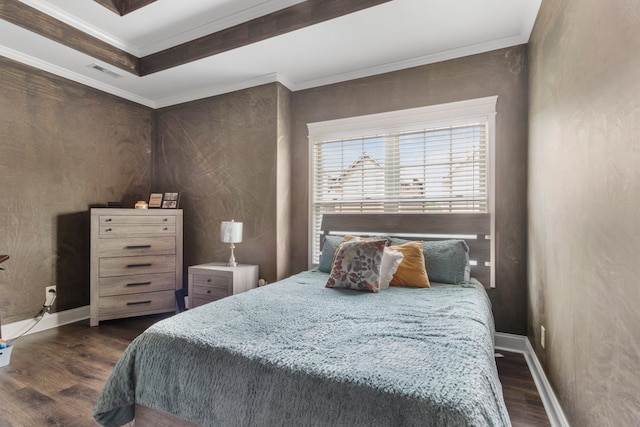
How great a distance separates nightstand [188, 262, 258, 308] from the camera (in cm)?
299

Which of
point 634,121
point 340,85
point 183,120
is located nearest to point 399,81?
point 340,85

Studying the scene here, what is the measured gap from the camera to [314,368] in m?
1.09

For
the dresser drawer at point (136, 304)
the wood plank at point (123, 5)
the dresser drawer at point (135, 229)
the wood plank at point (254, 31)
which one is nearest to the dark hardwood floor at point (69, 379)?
the dresser drawer at point (136, 304)

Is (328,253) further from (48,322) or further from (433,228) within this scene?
(48,322)

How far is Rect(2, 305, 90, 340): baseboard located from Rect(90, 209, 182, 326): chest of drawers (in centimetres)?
36

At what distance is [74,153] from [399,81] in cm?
335

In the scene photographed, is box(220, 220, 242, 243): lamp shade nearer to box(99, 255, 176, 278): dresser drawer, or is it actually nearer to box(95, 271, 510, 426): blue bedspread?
box(99, 255, 176, 278): dresser drawer

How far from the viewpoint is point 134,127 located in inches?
153

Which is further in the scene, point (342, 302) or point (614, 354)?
point (342, 302)

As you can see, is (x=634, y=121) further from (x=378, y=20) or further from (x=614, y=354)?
(x=378, y=20)

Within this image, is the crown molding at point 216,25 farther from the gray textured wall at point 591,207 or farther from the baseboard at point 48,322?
the baseboard at point 48,322

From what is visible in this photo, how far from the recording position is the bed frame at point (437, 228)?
264 centimetres

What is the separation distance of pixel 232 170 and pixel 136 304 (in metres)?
1.71

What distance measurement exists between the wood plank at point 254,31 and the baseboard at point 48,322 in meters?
2.54
